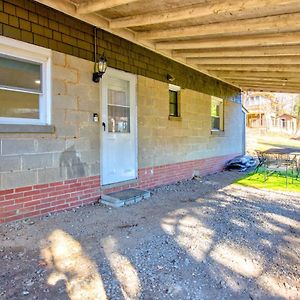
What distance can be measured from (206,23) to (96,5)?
1848mm

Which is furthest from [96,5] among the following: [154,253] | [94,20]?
[154,253]

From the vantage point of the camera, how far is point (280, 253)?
10.4 feet

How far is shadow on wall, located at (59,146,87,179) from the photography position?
179 inches

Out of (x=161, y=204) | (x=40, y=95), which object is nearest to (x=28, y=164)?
(x=40, y=95)

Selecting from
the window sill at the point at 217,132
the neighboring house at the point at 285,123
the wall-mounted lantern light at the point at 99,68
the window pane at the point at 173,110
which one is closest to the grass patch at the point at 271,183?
the window sill at the point at 217,132

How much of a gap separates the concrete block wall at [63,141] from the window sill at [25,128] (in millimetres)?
65

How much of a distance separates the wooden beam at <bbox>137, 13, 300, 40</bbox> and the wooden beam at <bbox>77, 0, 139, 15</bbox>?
1463 mm

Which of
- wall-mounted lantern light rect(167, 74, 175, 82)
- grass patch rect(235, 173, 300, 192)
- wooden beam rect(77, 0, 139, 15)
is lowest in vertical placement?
grass patch rect(235, 173, 300, 192)

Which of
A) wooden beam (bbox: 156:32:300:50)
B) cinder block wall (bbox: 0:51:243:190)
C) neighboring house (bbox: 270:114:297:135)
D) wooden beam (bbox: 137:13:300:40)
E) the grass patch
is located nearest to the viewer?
cinder block wall (bbox: 0:51:243:190)

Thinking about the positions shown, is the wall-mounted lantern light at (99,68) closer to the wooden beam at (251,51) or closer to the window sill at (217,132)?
the wooden beam at (251,51)

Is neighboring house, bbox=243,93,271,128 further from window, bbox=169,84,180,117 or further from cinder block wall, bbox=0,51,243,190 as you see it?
cinder block wall, bbox=0,51,243,190

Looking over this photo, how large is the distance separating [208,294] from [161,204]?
284 centimetres

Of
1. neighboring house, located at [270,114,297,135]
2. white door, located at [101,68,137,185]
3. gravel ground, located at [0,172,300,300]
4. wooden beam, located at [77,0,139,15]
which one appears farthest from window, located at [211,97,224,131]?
neighboring house, located at [270,114,297,135]

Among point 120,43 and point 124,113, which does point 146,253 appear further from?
point 120,43
